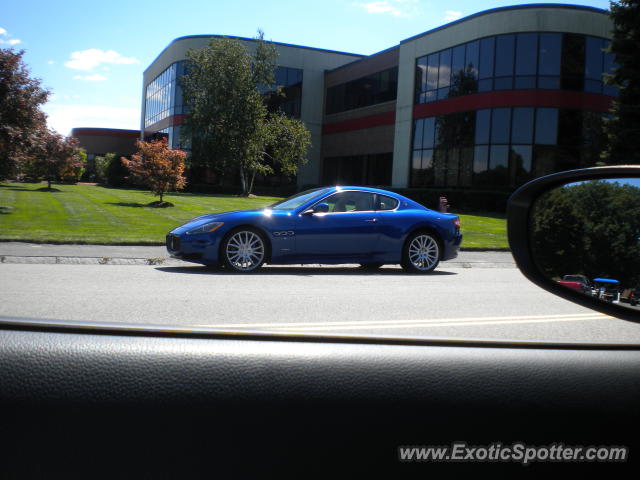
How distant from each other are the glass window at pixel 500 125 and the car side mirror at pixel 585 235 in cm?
3060

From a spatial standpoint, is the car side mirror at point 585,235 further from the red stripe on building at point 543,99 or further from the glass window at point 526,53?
the glass window at point 526,53

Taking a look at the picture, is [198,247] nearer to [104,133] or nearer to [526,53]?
[526,53]

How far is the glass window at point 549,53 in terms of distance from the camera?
2983 cm

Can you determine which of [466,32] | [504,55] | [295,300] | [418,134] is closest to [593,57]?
[504,55]

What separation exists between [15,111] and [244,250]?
44.6 ft

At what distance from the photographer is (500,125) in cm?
3095

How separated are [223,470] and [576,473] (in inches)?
29.5

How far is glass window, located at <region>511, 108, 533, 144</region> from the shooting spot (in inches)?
1196

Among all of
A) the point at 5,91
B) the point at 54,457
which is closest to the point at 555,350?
the point at 54,457

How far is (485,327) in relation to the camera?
5.46m

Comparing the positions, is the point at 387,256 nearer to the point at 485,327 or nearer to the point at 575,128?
the point at 485,327

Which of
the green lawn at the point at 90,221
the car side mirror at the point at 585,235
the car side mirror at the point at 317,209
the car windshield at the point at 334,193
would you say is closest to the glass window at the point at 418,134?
the car windshield at the point at 334,193

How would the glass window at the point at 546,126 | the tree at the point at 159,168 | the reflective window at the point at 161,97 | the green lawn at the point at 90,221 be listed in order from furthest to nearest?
the reflective window at the point at 161,97 < the glass window at the point at 546,126 < the tree at the point at 159,168 < the green lawn at the point at 90,221

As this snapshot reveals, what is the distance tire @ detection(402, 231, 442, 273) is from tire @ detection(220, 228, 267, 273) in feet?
8.13
